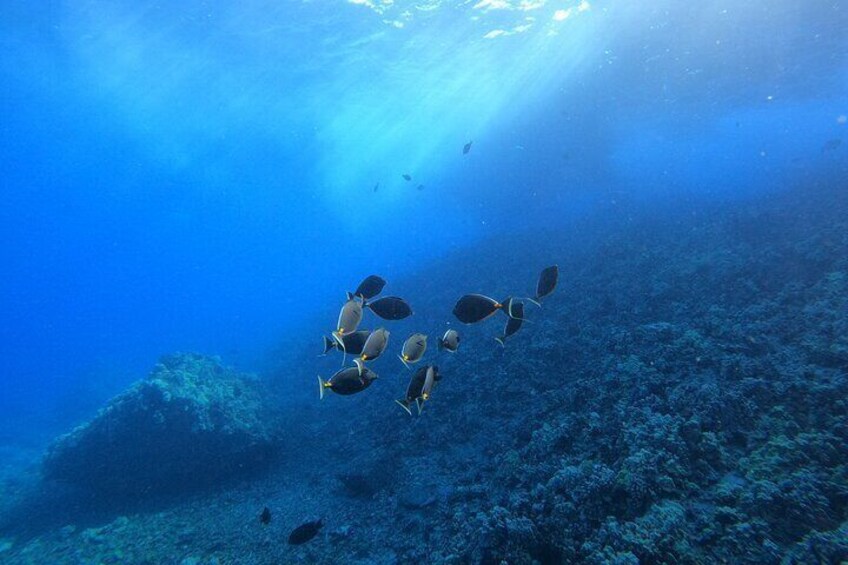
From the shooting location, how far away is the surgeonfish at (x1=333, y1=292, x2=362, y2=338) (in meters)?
4.49

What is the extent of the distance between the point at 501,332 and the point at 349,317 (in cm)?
926

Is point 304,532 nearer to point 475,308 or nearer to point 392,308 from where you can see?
point 392,308

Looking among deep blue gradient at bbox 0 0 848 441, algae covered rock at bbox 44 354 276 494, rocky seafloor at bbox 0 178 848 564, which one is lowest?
rocky seafloor at bbox 0 178 848 564

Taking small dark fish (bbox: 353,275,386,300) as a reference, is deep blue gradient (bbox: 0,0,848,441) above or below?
above

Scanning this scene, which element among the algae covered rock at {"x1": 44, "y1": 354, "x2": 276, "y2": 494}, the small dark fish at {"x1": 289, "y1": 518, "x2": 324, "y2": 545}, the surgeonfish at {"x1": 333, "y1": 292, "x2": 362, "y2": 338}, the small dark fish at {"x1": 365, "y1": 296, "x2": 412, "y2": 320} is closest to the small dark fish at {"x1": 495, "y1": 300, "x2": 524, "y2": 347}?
the small dark fish at {"x1": 365, "y1": 296, "x2": 412, "y2": 320}

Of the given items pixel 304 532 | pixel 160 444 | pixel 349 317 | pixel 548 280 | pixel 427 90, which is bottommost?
pixel 304 532

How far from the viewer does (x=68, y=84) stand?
2933cm

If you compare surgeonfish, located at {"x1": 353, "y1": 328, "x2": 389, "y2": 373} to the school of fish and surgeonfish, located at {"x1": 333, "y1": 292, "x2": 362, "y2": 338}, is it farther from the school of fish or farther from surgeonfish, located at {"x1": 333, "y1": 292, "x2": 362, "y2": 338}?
surgeonfish, located at {"x1": 333, "y1": 292, "x2": 362, "y2": 338}

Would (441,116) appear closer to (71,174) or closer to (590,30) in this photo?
(590,30)

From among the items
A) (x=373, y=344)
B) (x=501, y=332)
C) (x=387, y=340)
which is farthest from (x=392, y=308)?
(x=501, y=332)

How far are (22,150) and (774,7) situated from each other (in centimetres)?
7394

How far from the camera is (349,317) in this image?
15.1 ft

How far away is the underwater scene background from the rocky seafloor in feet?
0.16

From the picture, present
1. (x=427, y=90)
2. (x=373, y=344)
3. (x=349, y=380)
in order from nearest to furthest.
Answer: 1. (x=349, y=380)
2. (x=373, y=344)
3. (x=427, y=90)
